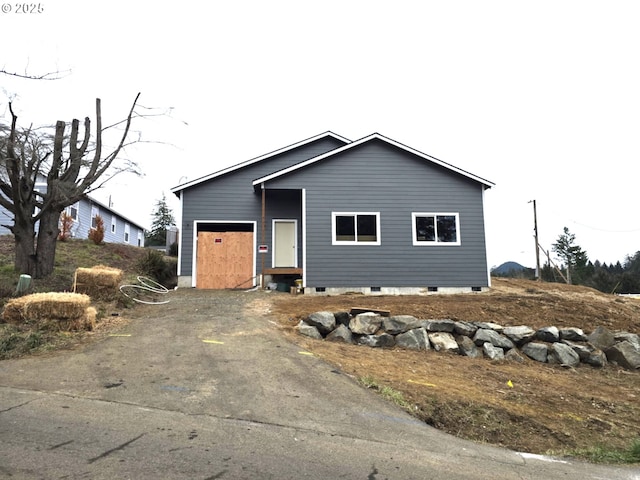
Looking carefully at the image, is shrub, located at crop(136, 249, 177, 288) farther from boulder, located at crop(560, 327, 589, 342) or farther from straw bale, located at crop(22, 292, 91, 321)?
boulder, located at crop(560, 327, 589, 342)

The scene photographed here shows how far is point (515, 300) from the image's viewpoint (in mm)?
12234

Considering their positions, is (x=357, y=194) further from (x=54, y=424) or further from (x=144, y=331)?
(x=54, y=424)

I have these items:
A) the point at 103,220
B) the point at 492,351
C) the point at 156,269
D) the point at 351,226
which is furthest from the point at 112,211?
the point at 492,351

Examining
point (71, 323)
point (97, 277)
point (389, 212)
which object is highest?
point (389, 212)

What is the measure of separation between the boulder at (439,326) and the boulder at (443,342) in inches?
4.4

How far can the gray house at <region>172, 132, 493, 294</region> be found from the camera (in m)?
14.7

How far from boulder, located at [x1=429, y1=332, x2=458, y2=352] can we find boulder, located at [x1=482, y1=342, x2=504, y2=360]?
2.07ft

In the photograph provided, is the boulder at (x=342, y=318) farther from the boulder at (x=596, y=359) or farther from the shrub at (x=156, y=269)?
the shrub at (x=156, y=269)

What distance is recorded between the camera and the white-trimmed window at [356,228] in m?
14.8

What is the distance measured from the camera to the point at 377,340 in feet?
30.2

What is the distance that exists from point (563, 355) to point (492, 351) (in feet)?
5.12

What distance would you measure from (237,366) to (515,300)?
898cm

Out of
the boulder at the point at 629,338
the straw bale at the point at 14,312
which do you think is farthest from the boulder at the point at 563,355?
the straw bale at the point at 14,312

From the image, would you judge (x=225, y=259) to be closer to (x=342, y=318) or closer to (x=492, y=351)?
(x=342, y=318)
